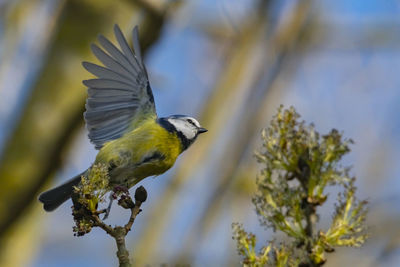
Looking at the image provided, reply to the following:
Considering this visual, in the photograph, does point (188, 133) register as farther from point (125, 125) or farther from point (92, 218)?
point (92, 218)

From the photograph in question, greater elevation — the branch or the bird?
the bird

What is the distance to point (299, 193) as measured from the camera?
1618 mm

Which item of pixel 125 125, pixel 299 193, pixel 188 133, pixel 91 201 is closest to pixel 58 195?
pixel 125 125

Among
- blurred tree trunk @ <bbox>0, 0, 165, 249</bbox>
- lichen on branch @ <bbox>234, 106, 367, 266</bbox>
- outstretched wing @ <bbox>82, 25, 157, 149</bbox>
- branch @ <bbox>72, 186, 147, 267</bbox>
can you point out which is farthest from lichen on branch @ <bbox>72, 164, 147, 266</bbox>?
blurred tree trunk @ <bbox>0, 0, 165, 249</bbox>

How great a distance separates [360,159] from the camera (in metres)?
6.25

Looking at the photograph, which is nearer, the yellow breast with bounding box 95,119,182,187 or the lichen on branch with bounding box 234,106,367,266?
the lichen on branch with bounding box 234,106,367,266

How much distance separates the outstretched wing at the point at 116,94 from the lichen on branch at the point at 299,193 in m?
1.81

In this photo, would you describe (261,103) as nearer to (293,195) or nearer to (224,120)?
(224,120)

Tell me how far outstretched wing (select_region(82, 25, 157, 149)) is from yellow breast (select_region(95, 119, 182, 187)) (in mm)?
127

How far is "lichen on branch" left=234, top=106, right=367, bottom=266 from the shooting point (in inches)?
62.2

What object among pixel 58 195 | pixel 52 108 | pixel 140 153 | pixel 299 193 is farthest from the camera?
pixel 52 108

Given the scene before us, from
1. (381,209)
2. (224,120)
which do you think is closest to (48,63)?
(224,120)

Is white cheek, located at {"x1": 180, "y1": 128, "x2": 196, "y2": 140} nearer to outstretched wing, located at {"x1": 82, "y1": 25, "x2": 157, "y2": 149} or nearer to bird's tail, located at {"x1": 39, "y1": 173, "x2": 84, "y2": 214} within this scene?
outstretched wing, located at {"x1": 82, "y1": 25, "x2": 157, "y2": 149}

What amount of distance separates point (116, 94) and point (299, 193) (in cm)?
217
